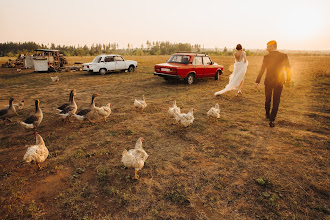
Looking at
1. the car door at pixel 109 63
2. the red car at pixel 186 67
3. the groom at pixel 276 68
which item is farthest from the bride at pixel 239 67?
the car door at pixel 109 63

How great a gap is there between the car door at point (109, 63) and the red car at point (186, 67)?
652cm

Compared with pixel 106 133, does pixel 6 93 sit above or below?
above

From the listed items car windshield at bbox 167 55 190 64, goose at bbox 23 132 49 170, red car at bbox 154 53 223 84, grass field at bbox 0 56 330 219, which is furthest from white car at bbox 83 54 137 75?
goose at bbox 23 132 49 170

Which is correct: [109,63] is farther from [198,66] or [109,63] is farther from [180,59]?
[198,66]

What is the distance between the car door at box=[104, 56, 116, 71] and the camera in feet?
51.2

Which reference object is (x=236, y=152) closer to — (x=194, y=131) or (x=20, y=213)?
(x=194, y=131)

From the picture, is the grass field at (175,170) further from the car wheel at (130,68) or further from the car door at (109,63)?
the car wheel at (130,68)

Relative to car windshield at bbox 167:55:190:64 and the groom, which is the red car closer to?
car windshield at bbox 167:55:190:64

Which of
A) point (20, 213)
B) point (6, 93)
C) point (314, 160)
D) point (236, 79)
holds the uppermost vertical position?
point (236, 79)

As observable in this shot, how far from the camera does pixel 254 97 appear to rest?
8859 millimetres

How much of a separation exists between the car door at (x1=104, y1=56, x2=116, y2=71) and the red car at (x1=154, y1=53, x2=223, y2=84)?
257 inches

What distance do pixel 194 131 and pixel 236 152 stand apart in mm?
1440

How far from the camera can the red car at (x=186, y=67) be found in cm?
1027

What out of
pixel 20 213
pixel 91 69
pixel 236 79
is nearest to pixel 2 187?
pixel 20 213
